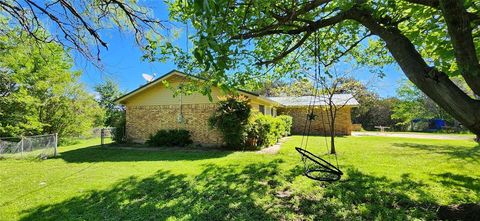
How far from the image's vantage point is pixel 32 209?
5.00 meters

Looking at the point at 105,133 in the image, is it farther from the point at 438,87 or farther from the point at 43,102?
the point at 438,87

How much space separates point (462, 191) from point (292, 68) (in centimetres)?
489

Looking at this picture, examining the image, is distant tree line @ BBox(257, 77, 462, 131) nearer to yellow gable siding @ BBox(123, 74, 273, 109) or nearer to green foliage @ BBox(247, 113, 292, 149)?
green foliage @ BBox(247, 113, 292, 149)

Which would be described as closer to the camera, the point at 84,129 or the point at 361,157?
the point at 361,157

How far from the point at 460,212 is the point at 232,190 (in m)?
3.96

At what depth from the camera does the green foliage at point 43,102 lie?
550 inches

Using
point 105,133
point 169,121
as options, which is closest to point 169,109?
point 169,121

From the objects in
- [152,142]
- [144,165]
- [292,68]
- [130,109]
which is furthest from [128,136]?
[292,68]

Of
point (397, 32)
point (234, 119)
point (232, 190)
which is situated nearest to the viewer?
point (397, 32)

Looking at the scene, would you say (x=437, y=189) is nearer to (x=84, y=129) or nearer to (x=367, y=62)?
(x=367, y=62)

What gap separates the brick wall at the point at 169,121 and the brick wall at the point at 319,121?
978 cm

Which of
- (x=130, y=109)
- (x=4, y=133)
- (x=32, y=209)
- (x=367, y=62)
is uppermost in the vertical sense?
(x=367, y=62)

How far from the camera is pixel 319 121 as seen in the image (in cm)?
2183

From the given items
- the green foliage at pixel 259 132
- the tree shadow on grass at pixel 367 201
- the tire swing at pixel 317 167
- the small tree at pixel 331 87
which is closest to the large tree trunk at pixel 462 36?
the tire swing at pixel 317 167
